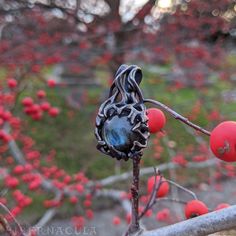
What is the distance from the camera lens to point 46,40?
415 cm

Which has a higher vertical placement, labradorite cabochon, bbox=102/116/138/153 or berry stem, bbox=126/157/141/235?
labradorite cabochon, bbox=102/116/138/153

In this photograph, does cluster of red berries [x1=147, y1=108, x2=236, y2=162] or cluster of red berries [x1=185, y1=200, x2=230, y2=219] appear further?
cluster of red berries [x1=185, y1=200, x2=230, y2=219]

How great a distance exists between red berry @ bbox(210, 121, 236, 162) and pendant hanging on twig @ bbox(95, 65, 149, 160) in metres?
0.15

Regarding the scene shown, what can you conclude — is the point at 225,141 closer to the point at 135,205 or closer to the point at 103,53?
the point at 135,205

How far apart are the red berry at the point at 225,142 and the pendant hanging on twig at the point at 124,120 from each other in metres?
0.15

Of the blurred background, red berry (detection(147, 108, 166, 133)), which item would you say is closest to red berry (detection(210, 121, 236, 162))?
red berry (detection(147, 108, 166, 133))

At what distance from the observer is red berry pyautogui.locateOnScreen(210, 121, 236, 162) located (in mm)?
721

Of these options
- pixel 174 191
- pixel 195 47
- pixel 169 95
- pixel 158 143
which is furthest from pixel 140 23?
pixel 169 95

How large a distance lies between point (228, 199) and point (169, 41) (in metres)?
1.90

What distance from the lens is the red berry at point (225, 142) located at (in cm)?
72

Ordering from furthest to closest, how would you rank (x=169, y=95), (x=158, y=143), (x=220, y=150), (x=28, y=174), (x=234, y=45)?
(x=169, y=95) < (x=234, y=45) < (x=158, y=143) < (x=28, y=174) < (x=220, y=150)

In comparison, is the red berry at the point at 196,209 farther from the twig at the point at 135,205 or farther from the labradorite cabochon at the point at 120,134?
the labradorite cabochon at the point at 120,134

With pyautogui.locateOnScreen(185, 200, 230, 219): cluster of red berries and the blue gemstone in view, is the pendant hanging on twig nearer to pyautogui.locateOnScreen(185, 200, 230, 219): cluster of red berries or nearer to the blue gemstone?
the blue gemstone

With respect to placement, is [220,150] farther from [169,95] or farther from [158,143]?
[169,95]
